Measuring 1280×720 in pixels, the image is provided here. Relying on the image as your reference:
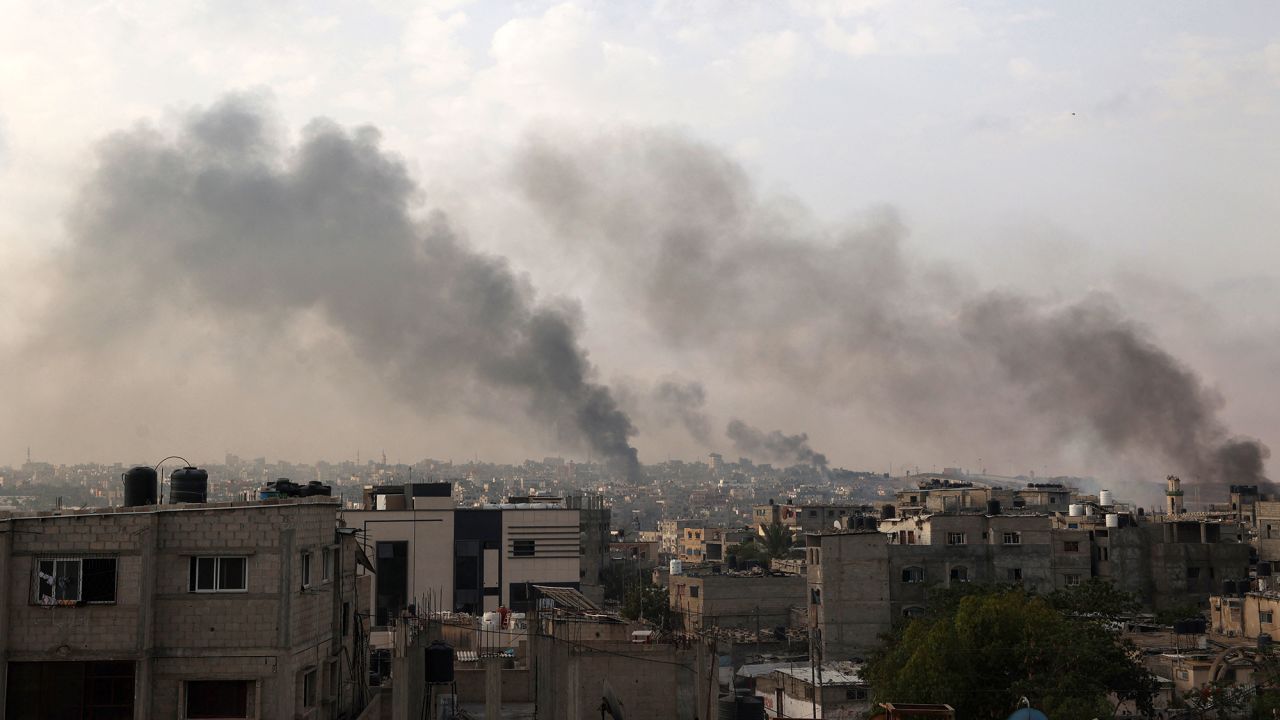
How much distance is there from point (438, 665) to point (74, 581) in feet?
34.3

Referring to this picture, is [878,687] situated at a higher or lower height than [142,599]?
lower

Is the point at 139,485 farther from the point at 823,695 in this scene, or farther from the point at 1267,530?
the point at 1267,530

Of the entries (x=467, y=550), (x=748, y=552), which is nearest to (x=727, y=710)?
(x=467, y=550)

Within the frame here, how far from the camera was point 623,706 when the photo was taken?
2733cm

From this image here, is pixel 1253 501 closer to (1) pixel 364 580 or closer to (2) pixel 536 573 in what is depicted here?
(2) pixel 536 573

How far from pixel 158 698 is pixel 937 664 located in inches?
821

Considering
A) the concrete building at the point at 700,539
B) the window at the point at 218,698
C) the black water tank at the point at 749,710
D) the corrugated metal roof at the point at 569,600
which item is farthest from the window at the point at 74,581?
the concrete building at the point at 700,539

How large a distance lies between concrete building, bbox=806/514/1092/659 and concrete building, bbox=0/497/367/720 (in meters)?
38.8

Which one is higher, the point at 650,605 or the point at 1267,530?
the point at 1267,530

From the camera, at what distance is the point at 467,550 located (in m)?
64.9

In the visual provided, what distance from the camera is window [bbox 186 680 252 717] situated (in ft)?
63.5

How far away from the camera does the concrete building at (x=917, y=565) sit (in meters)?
56.1

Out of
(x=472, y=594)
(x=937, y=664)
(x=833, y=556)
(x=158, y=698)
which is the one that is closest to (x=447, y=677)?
(x=158, y=698)

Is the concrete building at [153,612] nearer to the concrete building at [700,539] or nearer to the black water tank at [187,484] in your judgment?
the black water tank at [187,484]
